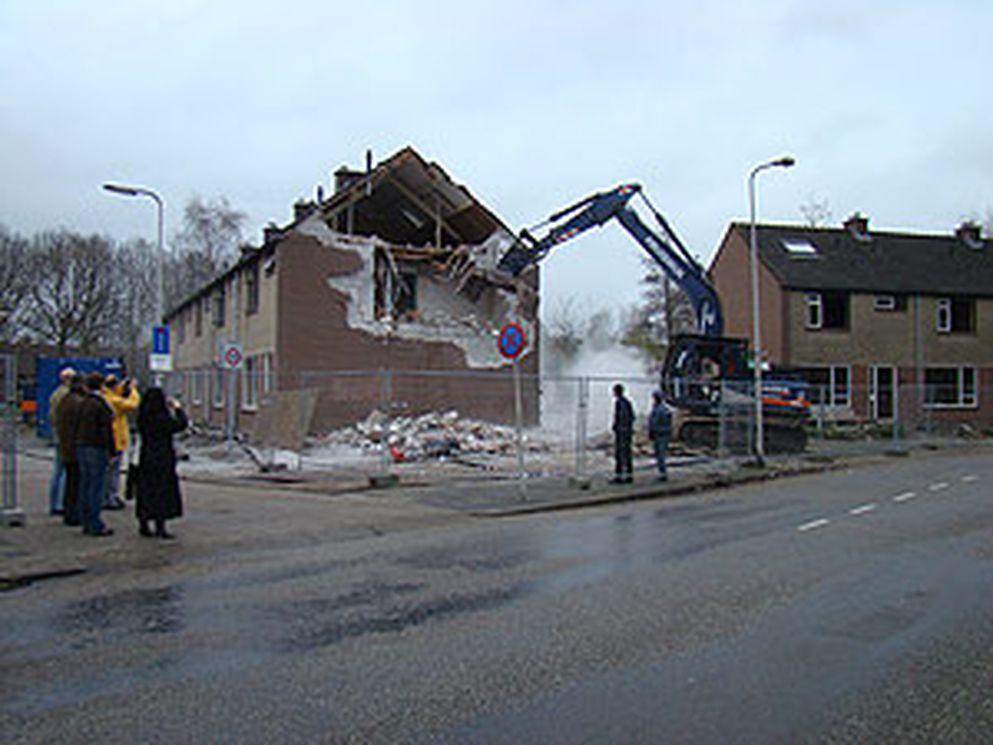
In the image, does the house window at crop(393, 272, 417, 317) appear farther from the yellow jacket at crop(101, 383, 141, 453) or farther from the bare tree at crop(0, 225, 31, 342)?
the bare tree at crop(0, 225, 31, 342)

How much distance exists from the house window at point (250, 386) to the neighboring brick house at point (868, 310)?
61.4ft

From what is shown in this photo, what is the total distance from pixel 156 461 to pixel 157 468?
76 millimetres

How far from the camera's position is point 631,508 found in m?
13.3

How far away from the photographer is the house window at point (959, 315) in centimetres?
3528

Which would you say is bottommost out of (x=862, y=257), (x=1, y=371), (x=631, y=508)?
(x=631, y=508)

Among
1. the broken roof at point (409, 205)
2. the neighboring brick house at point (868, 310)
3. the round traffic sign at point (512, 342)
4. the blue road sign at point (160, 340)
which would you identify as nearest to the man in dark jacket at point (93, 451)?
the round traffic sign at point (512, 342)

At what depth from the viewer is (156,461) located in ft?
31.1

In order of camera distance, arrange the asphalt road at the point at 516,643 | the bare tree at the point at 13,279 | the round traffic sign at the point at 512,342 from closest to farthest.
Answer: the asphalt road at the point at 516,643, the round traffic sign at the point at 512,342, the bare tree at the point at 13,279

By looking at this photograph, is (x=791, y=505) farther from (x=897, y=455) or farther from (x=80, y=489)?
(x=897, y=455)

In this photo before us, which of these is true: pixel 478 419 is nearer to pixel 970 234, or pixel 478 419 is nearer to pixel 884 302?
pixel 884 302

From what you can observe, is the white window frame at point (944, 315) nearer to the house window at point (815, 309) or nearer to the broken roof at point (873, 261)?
the broken roof at point (873, 261)

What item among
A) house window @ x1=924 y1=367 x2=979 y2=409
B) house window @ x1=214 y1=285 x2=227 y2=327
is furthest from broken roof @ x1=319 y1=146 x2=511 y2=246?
house window @ x1=924 y1=367 x2=979 y2=409

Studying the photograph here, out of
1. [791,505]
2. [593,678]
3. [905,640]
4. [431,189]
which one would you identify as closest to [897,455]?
[791,505]

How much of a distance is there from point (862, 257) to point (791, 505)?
2569 cm
